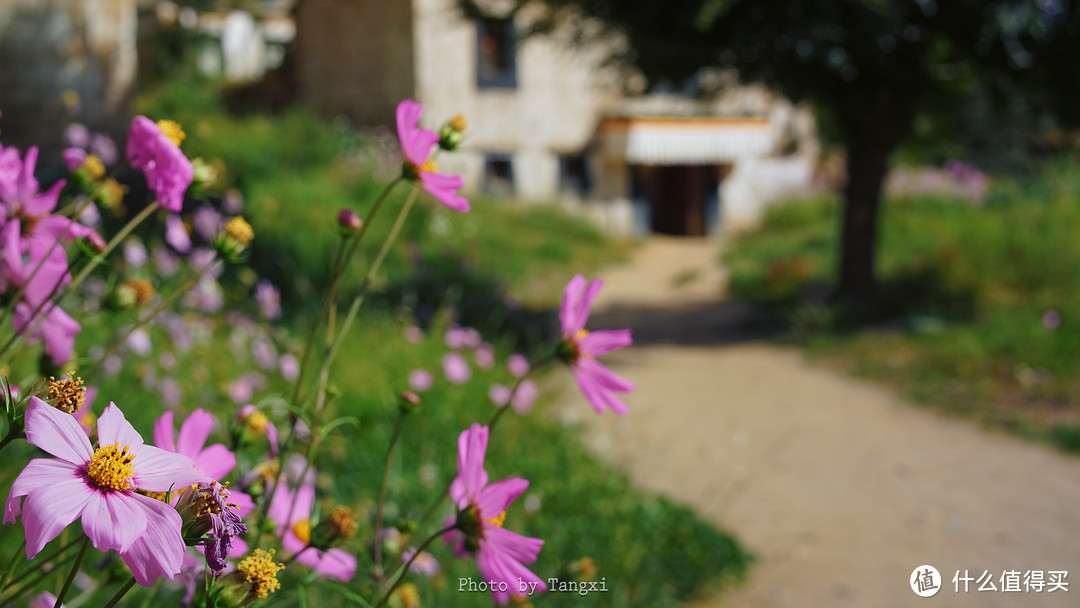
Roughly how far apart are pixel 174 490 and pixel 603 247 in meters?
13.8

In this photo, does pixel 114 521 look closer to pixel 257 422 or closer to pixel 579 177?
pixel 257 422

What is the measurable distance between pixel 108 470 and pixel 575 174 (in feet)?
51.5

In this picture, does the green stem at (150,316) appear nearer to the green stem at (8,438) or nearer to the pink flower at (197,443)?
the pink flower at (197,443)

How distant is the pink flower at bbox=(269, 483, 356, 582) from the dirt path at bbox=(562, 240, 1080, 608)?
7.22ft

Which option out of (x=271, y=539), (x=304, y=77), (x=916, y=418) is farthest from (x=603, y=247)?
(x=271, y=539)

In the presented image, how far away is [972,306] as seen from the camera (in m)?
7.54

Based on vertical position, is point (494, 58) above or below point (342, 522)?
below

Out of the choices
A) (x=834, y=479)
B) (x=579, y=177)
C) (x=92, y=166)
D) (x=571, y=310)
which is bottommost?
(x=579, y=177)

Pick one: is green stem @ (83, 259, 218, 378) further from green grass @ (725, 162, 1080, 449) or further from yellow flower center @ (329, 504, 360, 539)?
green grass @ (725, 162, 1080, 449)

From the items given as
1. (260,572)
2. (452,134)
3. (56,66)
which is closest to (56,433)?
(260,572)

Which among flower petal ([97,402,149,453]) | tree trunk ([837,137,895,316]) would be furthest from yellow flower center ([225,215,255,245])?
tree trunk ([837,137,895,316])

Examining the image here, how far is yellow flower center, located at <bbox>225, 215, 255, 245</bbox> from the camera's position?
98 centimetres

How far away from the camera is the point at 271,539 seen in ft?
3.33

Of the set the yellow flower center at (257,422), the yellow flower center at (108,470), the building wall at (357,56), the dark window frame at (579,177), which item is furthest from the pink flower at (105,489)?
the dark window frame at (579,177)
